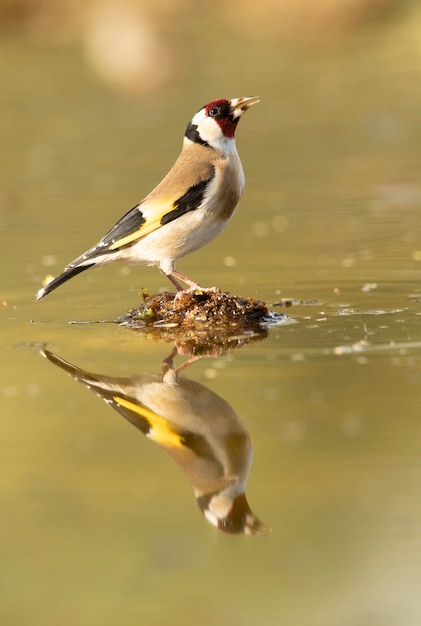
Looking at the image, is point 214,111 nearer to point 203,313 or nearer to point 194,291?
point 194,291

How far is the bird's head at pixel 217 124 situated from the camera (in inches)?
280

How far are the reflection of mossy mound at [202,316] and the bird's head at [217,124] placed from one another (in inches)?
35.4

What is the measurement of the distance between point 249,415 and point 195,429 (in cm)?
Result: 24

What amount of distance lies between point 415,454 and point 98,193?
7540mm

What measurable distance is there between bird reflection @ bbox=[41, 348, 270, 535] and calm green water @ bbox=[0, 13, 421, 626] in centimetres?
5

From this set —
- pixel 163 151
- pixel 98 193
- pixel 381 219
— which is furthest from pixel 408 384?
pixel 163 151

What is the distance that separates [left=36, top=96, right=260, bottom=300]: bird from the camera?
6.76 meters

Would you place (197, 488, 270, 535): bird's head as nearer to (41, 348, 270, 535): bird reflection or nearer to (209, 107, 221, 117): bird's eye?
(41, 348, 270, 535): bird reflection

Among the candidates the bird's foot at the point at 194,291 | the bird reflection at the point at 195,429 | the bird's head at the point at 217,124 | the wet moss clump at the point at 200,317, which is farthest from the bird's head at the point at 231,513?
the bird's head at the point at 217,124

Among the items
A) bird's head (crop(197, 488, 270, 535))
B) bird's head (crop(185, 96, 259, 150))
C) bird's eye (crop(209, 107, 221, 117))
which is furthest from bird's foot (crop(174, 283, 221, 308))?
bird's head (crop(197, 488, 270, 535))

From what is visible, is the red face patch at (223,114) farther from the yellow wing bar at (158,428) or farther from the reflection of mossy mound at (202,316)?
the yellow wing bar at (158,428)

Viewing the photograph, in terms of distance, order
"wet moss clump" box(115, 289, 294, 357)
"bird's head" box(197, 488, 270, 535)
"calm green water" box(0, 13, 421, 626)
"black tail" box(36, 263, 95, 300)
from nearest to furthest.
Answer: "calm green water" box(0, 13, 421, 626)
"bird's head" box(197, 488, 270, 535)
"wet moss clump" box(115, 289, 294, 357)
"black tail" box(36, 263, 95, 300)

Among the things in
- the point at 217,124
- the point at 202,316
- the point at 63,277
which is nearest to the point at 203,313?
the point at 202,316

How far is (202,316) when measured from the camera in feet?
22.0
